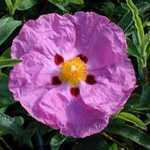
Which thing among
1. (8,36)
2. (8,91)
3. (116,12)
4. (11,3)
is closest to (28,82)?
(8,91)

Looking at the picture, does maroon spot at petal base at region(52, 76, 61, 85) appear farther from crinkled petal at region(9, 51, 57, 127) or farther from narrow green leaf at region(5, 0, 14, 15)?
narrow green leaf at region(5, 0, 14, 15)

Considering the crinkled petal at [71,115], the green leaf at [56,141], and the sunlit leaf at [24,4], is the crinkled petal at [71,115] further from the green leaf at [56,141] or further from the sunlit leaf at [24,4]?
the sunlit leaf at [24,4]

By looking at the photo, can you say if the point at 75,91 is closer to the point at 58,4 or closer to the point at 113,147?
the point at 113,147

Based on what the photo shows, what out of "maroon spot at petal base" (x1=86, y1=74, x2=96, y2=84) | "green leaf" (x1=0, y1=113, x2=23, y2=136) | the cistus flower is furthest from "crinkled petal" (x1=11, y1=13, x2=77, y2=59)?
"green leaf" (x1=0, y1=113, x2=23, y2=136)

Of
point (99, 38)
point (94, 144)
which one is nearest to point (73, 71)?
point (99, 38)

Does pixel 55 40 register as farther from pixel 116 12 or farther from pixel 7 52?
pixel 116 12
